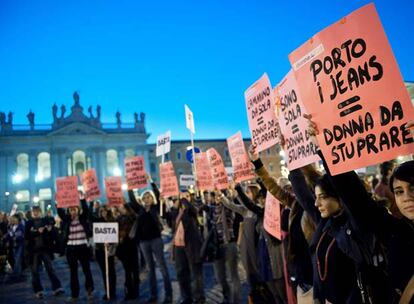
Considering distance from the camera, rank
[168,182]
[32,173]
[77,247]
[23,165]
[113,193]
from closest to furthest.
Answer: [77,247], [168,182], [113,193], [32,173], [23,165]

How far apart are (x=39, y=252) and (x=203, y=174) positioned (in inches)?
166

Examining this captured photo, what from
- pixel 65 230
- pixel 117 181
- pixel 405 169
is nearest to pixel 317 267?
pixel 405 169

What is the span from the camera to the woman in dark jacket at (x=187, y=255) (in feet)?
22.8

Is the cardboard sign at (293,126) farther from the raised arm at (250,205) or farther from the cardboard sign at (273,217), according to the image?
the raised arm at (250,205)

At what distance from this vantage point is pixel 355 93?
2.50m

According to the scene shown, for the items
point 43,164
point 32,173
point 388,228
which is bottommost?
point 388,228

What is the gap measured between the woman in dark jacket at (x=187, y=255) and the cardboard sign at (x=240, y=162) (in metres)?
1.23

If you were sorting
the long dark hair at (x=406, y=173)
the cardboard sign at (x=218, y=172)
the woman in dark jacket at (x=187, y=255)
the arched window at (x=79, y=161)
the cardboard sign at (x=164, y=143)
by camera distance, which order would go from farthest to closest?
the arched window at (x=79, y=161), the cardboard sign at (x=164, y=143), the cardboard sign at (x=218, y=172), the woman in dark jacket at (x=187, y=255), the long dark hair at (x=406, y=173)

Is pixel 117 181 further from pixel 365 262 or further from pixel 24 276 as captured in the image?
pixel 365 262

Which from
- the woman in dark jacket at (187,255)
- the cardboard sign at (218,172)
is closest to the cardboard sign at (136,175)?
the cardboard sign at (218,172)

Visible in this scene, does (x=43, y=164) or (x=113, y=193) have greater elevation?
(x=43, y=164)

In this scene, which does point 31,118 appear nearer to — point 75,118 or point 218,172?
point 75,118

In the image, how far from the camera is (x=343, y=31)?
255 centimetres

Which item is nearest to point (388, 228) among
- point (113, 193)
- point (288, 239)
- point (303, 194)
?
point (303, 194)
